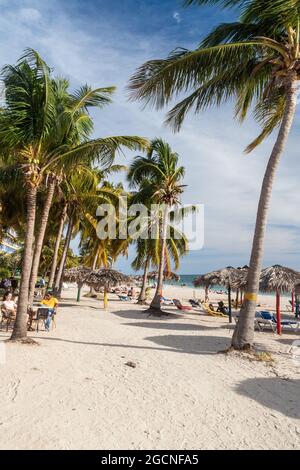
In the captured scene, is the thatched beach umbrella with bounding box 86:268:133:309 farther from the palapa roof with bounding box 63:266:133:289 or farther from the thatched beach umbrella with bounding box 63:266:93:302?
the thatched beach umbrella with bounding box 63:266:93:302

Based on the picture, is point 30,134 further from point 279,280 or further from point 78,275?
point 78,275

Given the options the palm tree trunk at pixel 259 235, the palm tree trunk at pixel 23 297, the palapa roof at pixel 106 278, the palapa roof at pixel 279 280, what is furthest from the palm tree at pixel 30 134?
the palapa roof at pixel 106 278

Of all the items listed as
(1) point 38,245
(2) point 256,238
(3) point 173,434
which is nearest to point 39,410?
(3) point 173,434

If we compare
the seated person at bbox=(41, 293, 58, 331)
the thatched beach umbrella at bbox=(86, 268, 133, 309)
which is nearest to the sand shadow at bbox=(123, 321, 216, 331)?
the seated person at bbox=(41, 293, 58, 331)

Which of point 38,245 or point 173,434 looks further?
point 38,245

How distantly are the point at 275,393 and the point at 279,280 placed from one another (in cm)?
788

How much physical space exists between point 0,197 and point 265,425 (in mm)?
17532

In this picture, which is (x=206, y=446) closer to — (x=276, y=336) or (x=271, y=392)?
(x=271, y=392)

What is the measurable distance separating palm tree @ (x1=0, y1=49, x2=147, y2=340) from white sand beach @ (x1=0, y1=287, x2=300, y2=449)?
237 centimetres

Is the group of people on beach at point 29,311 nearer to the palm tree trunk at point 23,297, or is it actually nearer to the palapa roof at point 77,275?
the palm tree trunk at point 23,297

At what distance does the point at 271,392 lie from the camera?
18.3 ft

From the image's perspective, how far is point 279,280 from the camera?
41.9 feet

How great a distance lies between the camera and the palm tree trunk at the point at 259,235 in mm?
7934

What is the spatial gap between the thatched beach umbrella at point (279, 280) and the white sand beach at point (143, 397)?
157 inches
